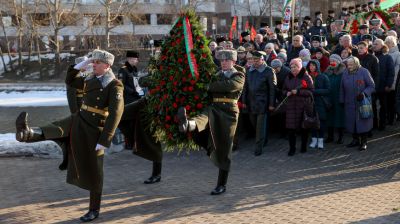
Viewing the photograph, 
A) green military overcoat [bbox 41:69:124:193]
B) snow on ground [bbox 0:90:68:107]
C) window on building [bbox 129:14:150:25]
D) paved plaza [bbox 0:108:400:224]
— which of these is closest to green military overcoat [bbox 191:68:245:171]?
paved plaza [bbox 0:108:400:224]

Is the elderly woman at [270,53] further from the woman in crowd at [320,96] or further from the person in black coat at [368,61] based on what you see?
the person in black coat at [368,61]

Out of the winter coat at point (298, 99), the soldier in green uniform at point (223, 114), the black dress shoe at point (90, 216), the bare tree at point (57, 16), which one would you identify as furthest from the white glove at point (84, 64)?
the bare tree at point (57, 16)

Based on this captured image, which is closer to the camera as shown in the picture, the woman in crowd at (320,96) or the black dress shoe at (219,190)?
the black dress shoe at (219,190)

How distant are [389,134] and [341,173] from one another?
3.25m

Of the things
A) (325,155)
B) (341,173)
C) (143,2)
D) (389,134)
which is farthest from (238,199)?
(143,2)

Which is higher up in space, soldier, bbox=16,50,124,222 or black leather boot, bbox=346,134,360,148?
soldier, bbox=16,50,124,222

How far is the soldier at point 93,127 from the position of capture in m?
7.02

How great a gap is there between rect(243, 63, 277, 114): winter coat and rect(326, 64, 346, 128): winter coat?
137 centimetres

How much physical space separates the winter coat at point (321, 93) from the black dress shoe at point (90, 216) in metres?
5.42

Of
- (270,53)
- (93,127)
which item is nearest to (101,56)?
(93,127)

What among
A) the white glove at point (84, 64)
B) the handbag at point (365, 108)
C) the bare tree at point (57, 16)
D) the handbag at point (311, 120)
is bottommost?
the handbag at point (311, 120)

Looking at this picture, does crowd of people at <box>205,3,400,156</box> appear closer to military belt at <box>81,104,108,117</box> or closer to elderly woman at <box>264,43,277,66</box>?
elderly woman at <box>264,43,277,66</box>

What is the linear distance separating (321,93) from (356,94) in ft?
2.16

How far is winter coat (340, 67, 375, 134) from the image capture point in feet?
34.6
